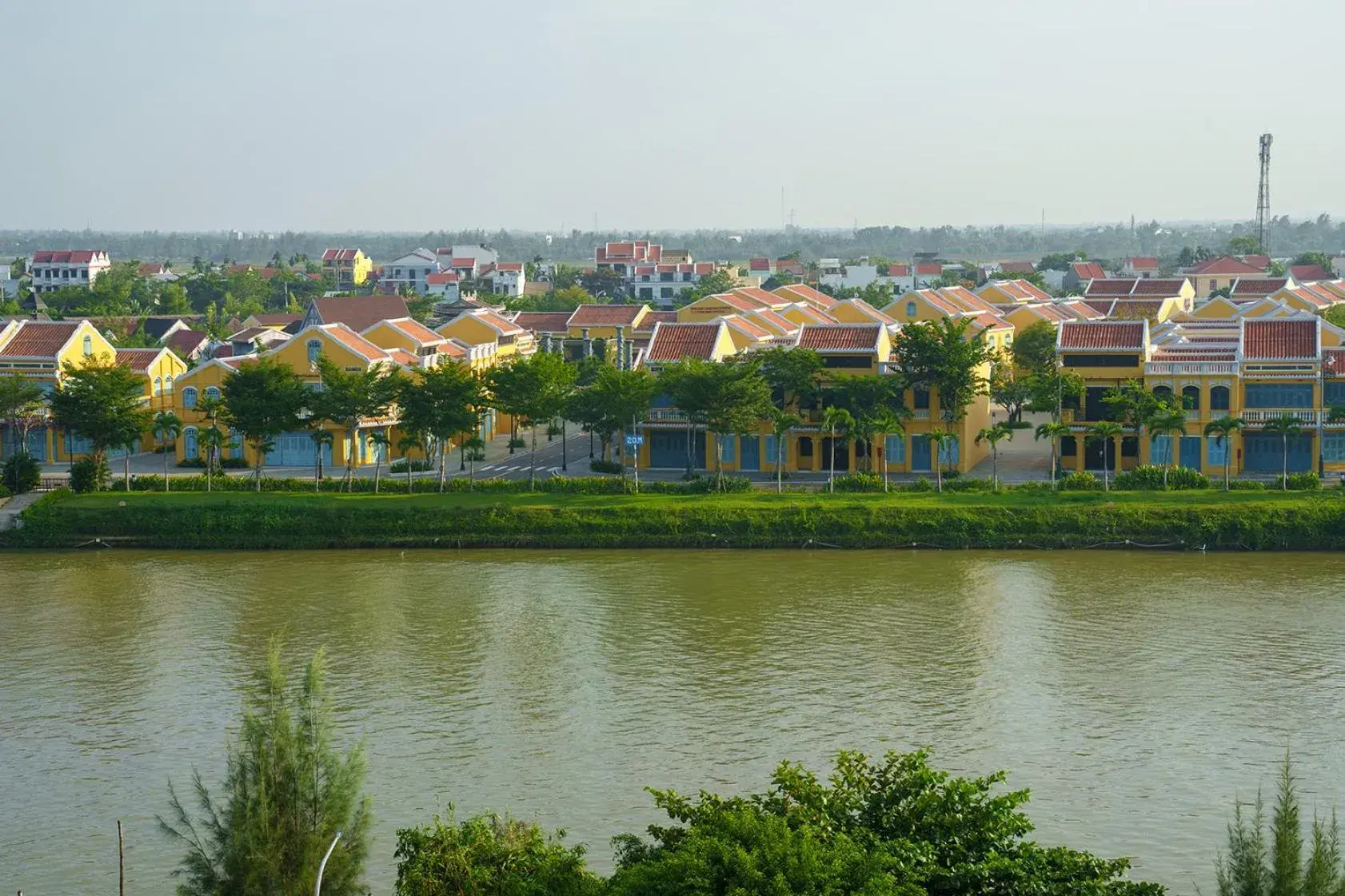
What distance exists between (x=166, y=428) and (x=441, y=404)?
5.16 meters

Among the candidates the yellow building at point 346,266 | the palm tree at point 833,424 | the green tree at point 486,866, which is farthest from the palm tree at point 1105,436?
the yellow building at point 346,266

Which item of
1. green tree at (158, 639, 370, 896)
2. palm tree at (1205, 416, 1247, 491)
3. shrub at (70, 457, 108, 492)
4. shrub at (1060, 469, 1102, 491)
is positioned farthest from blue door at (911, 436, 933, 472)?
green tree at (158, 639, 370, 896)

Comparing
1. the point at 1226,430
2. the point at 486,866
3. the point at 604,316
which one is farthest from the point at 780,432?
the point at 604,316

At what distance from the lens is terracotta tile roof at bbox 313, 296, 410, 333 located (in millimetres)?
47844

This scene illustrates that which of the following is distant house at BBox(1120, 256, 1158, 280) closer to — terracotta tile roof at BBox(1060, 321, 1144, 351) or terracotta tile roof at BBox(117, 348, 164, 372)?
terracotta tile roof at BBox(1060, 321, 1144, 351)

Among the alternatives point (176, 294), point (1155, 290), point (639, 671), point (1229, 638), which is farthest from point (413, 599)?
point (176, 294)

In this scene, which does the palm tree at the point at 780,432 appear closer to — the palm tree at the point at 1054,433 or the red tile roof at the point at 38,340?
the palm tree at the point at 1054,433

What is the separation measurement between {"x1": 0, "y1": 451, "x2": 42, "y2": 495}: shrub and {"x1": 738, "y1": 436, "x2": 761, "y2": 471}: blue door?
1203cm

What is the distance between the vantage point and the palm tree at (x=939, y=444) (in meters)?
29.6

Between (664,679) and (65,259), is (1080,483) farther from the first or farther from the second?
(65,259)

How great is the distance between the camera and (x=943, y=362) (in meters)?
30.8

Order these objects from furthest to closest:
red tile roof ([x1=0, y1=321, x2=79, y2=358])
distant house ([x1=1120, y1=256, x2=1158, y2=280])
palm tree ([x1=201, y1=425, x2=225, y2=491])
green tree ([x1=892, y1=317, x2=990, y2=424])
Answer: distant house ([x1=1120, y1=256, x2=1158, y2=280]) < red tile roof ([x1=0, y1=321, x2=79, y2=358]) < green tree ([x1=892, y1=317, x2=990, y2=424]) < palm tree ([x1=201, y1=425, x2=225, y2=491])

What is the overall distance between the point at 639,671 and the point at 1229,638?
6.94 metres

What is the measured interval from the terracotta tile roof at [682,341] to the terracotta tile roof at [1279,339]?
9544 millimetres
